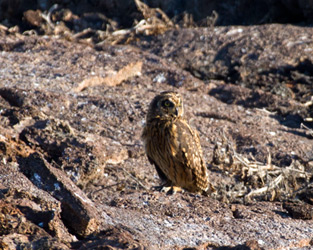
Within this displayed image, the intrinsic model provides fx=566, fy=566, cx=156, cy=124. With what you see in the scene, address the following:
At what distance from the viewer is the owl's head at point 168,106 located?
5410mm

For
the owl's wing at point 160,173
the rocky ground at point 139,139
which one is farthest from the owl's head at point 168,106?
the rocky ground at point 139,139

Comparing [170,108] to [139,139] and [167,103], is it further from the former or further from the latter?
[139,139]

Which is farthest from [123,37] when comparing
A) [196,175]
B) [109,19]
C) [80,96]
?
[196,175]

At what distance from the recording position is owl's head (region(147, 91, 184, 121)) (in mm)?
5410

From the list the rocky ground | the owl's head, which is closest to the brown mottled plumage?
the owl's head

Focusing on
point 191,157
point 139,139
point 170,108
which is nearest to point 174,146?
point 191,157

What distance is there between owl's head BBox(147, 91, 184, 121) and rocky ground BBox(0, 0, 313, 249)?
2.02ft

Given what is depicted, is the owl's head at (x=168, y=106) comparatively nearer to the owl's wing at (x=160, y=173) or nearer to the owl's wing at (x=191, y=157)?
the owl's wing at (x=191, y=157)

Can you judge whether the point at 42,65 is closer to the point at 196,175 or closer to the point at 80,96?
the point at 80,96

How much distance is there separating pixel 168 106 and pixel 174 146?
39 centimetres

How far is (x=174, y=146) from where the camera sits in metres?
5.37

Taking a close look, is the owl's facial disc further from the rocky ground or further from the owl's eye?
the rocky ground

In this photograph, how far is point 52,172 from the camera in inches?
154

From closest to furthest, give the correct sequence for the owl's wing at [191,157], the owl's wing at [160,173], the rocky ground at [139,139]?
the rocky ground at [139,139] < the owl's wing at [191,157] < the owl's wing at [160,173]
